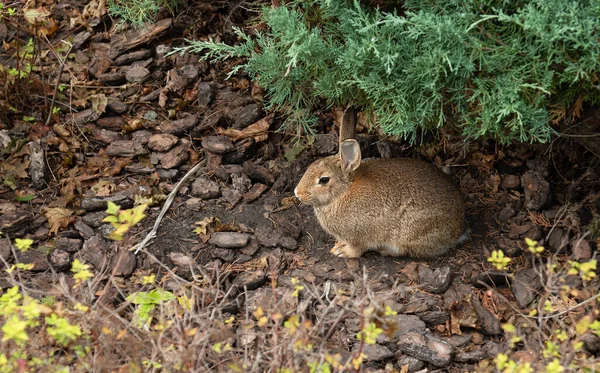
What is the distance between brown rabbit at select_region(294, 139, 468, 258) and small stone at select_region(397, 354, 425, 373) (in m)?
1.02

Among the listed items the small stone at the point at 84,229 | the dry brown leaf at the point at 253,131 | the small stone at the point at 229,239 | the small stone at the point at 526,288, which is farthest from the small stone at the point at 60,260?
the small stone at the point at 526,288

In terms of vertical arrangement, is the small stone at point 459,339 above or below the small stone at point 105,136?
below

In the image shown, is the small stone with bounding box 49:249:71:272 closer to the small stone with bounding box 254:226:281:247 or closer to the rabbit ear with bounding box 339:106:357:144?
the small stone with bounding box 254:226:281:247

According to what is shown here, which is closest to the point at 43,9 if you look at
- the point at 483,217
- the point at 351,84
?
the point at 351,84

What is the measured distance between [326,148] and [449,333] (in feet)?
6.44

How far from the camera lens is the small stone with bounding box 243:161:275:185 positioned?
5898 mm

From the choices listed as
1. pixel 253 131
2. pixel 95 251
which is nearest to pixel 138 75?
pixel 253 131

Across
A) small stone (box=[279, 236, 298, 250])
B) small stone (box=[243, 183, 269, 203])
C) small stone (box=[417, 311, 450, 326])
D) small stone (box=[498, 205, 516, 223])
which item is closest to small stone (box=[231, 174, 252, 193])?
small stone (box=[243, 183, 269, 203])

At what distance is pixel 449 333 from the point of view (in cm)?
475

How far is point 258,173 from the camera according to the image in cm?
590

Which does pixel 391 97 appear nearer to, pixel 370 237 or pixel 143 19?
pixel 370 237

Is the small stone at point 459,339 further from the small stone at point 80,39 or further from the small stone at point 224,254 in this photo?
the small stone at point 80,39

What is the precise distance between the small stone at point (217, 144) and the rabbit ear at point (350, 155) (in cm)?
117

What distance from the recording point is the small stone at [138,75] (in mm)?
6562
